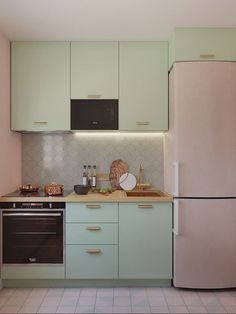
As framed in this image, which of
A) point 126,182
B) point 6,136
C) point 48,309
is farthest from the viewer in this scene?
point 126,182

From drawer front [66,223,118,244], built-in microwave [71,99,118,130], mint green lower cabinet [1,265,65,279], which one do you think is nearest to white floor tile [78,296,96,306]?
mint green lower cabinet [1,265,65,279]

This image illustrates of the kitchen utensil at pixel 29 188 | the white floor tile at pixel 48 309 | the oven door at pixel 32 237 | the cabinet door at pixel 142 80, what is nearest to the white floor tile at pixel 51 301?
the white floor tile at pixel 48 309

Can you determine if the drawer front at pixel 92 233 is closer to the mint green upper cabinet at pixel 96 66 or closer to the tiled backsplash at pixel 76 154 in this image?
the tiled backsplash at pixel 76 154

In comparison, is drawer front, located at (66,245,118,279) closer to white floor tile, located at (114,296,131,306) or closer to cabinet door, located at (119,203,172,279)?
cabinet door, located at (119,203,172,279)

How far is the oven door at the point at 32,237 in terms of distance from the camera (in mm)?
2875

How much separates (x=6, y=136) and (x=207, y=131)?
1.97 meters

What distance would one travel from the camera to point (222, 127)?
275 cm

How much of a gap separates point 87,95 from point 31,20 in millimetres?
864

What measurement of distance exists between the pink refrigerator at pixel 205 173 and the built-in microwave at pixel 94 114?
2.28 feet

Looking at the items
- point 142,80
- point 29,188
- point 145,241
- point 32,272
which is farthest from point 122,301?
point 142,80

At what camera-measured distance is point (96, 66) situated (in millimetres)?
3150

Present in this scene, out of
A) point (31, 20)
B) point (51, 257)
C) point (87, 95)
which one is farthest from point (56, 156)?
point (31, 20)

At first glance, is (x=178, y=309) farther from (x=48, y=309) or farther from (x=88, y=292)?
(x=48, y=309)

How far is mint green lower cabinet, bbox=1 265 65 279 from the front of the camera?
2.88 metres
